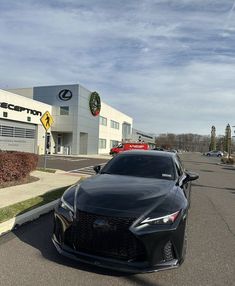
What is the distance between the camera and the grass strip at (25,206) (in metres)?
6.85

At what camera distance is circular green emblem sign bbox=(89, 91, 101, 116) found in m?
49.7

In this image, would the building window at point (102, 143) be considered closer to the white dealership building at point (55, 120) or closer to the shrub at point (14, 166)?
the white dealership building at point (55, 120)

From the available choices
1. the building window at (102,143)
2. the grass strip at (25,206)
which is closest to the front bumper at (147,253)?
the grass strip at (25,206)

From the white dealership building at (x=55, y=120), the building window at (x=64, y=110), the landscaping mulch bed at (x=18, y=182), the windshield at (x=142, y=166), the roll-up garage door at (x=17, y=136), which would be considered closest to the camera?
the windshield at (x=142, y=166)

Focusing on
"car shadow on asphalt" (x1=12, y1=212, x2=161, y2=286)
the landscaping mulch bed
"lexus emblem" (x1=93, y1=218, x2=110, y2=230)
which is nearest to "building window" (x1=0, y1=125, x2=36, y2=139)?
the landscaping mulch bed

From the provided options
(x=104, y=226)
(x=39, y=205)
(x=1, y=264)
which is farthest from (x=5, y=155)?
(x=104, y=226)

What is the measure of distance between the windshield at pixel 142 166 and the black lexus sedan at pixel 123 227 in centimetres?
123

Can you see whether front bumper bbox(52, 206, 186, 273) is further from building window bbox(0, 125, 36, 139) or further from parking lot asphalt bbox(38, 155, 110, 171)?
building window bbox(0, 125, 36, 139)

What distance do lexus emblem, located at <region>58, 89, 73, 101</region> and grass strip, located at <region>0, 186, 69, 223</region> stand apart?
35.4 meters

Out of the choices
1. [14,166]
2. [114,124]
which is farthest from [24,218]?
[114,124]

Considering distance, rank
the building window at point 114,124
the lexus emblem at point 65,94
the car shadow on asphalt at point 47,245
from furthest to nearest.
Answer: the building window at point 114,124, the lexus emblem at point 65,94, the car shadow on asphalt at point 47,245

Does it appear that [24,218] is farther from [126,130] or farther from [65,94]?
[126,130]

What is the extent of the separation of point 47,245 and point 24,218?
164 centimetres

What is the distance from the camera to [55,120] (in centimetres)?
4459
